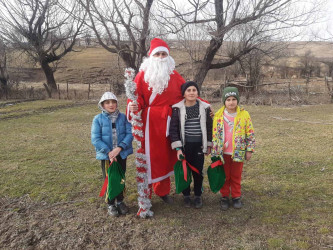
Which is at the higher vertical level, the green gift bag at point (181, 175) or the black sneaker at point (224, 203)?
the green gift bag at point (181, 175)

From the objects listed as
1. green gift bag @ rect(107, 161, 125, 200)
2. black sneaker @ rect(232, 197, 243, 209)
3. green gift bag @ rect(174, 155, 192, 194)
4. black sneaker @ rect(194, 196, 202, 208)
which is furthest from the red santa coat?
black sneaker @ rect(232, 197, 243, 209)

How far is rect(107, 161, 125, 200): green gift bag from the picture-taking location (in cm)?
293

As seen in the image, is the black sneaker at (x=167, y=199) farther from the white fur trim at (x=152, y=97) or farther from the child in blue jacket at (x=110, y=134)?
the white fur trim at (x=152, y=97)

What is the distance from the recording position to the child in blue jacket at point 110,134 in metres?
2.91

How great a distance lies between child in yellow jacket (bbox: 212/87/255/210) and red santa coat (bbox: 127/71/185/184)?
1.92 feet

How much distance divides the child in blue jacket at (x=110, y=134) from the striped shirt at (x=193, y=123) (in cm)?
69

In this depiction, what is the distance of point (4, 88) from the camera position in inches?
705

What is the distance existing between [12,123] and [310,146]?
9.69 metres

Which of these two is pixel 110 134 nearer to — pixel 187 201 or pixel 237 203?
pixel 187 201

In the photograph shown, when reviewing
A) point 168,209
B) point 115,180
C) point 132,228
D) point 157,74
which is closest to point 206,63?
point 157,74

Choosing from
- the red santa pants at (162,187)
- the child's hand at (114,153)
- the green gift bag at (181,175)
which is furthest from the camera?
the red santa pants at (162,187)

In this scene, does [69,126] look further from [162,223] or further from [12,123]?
[162,223]

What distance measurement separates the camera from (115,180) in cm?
294

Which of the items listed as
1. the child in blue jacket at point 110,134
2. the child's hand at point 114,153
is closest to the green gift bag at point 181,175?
the child in blue jacket at point 110,134
